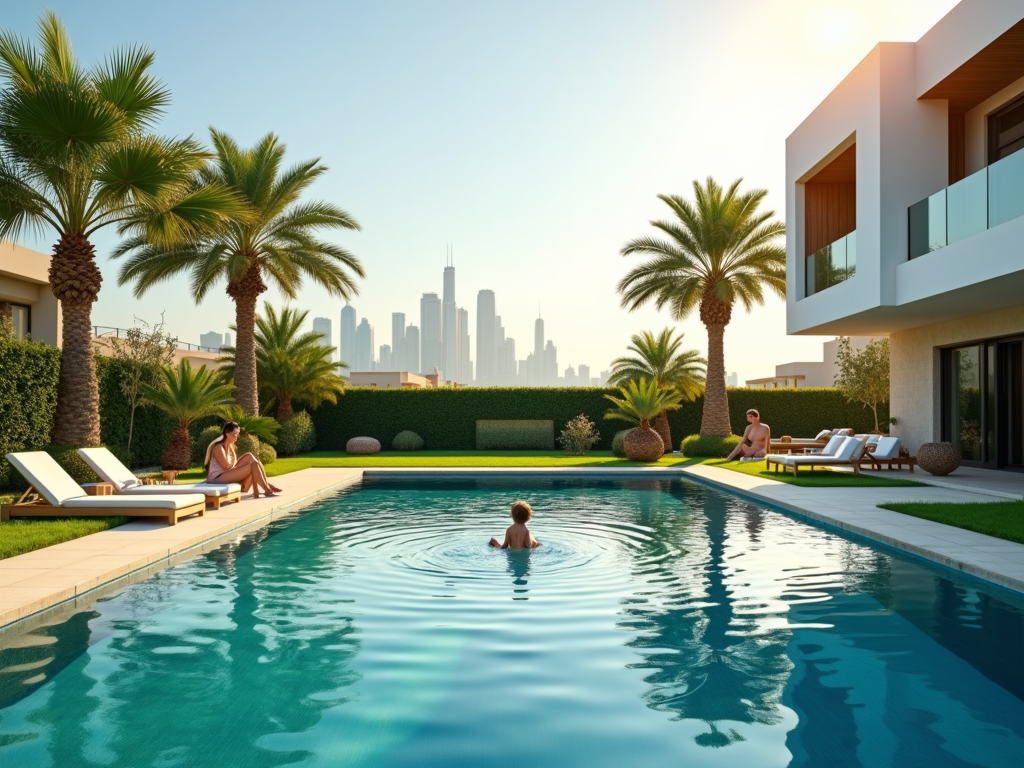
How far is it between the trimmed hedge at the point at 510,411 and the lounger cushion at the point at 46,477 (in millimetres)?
17306

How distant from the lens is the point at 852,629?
5.81 meters

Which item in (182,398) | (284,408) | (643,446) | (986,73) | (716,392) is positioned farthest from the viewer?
(284,408)

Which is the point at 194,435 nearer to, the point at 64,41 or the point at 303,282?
the point at 303,282

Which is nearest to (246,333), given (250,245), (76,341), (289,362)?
(250,245)

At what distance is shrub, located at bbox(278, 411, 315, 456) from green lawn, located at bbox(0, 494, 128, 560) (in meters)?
14.9

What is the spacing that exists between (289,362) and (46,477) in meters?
15.5

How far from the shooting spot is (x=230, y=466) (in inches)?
512

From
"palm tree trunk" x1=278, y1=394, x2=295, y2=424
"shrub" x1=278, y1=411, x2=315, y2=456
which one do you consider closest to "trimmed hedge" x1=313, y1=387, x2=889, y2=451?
"shrub" x1=278, y1=411, x2=315, y2=456

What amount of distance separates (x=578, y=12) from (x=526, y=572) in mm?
11267

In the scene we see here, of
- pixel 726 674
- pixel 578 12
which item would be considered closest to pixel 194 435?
pixel 578 12

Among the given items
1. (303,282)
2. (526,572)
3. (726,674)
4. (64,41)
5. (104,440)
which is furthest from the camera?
(303,282)

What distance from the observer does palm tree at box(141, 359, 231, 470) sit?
57.8 ft

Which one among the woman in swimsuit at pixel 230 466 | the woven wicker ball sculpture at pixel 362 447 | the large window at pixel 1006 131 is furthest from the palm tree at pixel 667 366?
the woman in swimsuit at pixel 230 466

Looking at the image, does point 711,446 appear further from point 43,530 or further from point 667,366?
point 43,530
